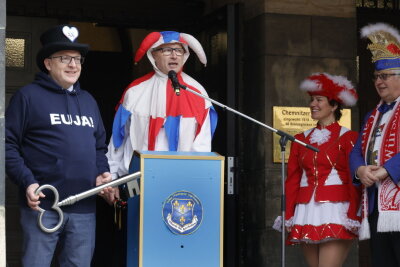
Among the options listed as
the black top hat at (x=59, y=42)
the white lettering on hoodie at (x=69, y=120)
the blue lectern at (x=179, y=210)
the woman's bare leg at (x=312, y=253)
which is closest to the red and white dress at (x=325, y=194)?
the woman's bare leg at (x=312, y=253)

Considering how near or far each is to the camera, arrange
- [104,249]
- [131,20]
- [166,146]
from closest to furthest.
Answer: [166,146]
[104,249]
[131,20]

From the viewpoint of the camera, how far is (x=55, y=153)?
5.64m

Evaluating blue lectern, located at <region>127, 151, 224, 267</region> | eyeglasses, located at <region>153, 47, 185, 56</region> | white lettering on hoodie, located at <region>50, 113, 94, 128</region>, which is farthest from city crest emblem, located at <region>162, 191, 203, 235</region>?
eyeglasses, located at <region>153, 47, 185, 56</region>

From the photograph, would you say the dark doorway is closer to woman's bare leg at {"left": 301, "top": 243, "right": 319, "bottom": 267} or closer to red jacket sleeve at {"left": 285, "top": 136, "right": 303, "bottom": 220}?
red jacket sleeve at {"left": 285, "top": 136, "right": 303, "bottom": 220}

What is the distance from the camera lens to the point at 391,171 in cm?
612

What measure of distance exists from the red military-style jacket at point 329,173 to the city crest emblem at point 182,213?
1.12m

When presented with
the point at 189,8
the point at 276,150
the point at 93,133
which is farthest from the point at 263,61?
the point at 93,133

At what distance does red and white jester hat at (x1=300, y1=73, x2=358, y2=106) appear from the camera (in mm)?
7074

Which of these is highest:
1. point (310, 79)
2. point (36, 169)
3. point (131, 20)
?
point (131, 20)

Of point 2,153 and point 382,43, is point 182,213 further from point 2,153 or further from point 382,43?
point 382,43

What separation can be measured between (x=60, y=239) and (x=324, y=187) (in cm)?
206

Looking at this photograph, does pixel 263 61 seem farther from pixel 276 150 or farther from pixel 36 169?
pixel 36 169

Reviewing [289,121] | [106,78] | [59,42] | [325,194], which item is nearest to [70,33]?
[59,42]

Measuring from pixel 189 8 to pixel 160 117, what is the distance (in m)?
2.73
